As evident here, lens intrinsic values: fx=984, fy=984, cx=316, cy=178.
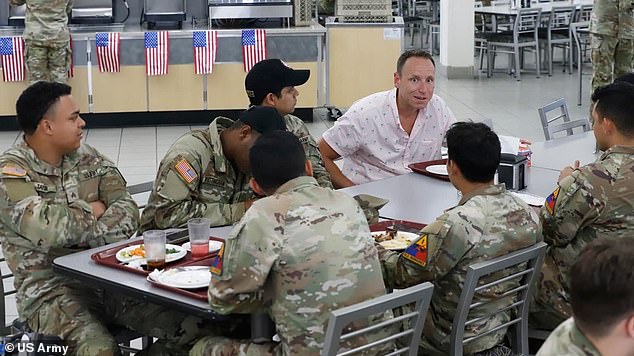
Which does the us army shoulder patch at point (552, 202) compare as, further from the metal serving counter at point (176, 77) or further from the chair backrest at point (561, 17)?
the chair backrest at point (561, 17)

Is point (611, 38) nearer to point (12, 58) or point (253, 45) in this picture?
point (253, 45)

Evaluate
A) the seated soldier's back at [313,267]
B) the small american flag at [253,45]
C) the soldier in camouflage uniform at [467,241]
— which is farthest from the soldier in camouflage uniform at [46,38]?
the seated soldier's back at [313,267]

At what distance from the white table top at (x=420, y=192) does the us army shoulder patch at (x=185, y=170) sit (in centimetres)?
71

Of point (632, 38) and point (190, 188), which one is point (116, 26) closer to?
point (632, 38)

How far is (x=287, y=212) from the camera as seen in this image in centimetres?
276

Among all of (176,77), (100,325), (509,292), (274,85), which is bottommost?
(100,325)

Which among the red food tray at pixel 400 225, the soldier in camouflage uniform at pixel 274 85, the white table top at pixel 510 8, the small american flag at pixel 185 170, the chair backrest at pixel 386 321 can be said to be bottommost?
the chair backrest at pixel 386 321

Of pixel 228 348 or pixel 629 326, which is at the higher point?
pixel 629 326

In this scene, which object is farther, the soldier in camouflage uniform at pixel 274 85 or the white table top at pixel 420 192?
the soldier in camouflage uniform at pixel 274 85

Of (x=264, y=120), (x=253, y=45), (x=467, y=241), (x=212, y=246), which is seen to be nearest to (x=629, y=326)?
(x=467, y=241)

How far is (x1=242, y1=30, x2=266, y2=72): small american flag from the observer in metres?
9.20

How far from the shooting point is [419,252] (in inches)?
121

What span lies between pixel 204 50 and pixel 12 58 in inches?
68.7

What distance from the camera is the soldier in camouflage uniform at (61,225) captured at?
3361 mm
